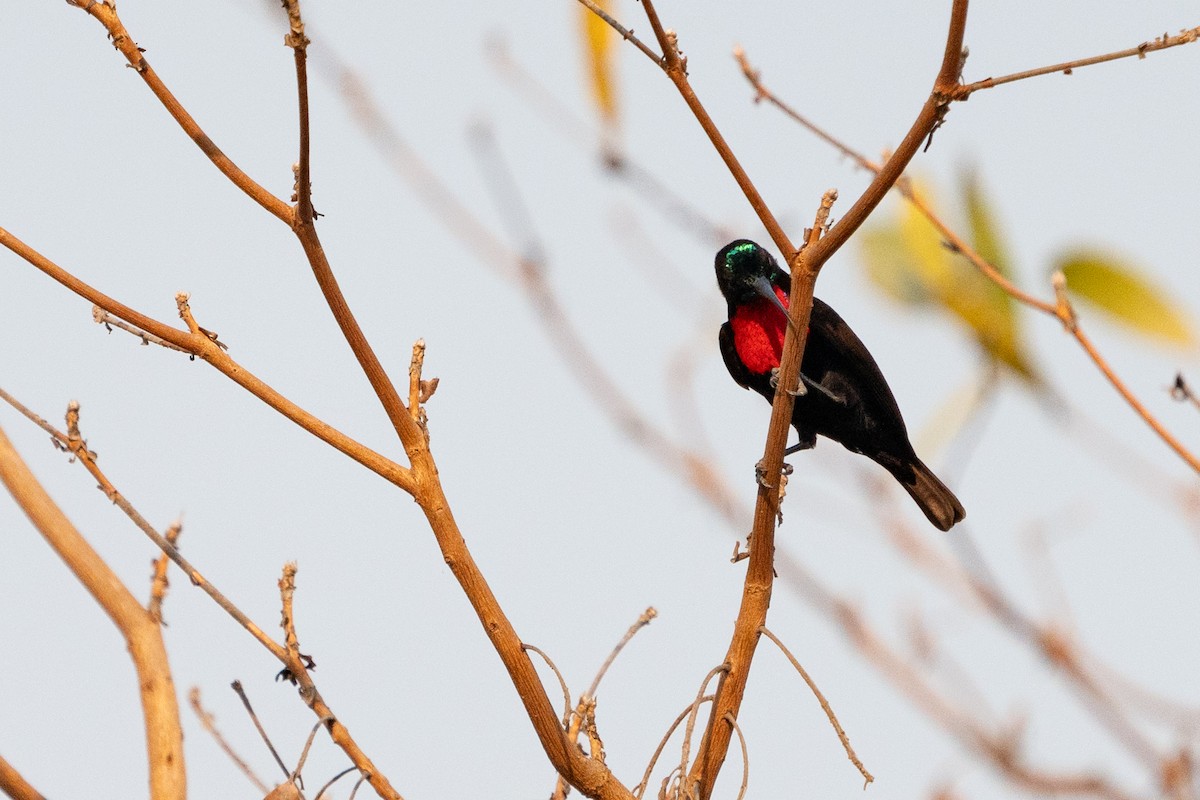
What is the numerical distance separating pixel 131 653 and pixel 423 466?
1.98ft

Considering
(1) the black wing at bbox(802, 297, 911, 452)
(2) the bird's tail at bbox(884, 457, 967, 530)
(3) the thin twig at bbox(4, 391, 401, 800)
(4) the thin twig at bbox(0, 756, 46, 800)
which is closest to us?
(4) the thin twig at bbox(0, 756, 46, 800)

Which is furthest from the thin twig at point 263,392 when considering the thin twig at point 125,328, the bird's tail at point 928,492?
the bird's tail at point 928,492

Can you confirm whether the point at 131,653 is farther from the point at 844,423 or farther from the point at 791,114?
the point at 844,423

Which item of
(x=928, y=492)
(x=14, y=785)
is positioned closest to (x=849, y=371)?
(x=928, y=492)

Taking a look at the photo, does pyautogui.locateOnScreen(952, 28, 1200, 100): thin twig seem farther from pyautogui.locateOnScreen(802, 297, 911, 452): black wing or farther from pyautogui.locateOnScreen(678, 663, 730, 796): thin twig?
pyautogui.locateOnScreen(802, 297, 911, 452): black wing

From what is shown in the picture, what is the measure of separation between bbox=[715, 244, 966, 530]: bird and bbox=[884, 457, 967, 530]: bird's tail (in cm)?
3

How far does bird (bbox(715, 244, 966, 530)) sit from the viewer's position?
513cm

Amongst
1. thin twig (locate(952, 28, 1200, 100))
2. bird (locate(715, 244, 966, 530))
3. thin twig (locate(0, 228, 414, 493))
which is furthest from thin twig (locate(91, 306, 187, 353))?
bird (locate(715, 244, 966, 530))

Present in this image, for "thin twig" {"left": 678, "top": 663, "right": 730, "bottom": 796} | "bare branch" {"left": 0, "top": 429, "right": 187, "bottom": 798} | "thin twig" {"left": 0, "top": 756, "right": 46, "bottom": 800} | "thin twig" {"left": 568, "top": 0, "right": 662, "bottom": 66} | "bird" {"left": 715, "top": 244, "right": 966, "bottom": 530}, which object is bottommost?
"thin twig" {"left": 0, "top": 756, "right": 46, "bottom": 800}

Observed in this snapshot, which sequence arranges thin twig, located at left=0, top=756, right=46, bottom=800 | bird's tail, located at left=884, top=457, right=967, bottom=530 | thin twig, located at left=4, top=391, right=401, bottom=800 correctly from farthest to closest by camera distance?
1. bird's tail, located at left=884, top=457, right=967, bottom=530
2. thin twig, located at left=4, top=391, right=401, bottom=800
3. thin twig, located at left=0, top=756, right=46, bottom=800

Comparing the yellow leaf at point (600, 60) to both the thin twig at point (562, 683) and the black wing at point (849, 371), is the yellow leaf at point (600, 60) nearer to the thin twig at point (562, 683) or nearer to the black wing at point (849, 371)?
the thin twig at point (562, 683)

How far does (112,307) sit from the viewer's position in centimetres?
230

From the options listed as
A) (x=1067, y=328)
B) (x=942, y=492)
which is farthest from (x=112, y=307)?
(x=942, y=492)

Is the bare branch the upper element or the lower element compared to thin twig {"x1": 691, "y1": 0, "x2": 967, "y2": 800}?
lower
